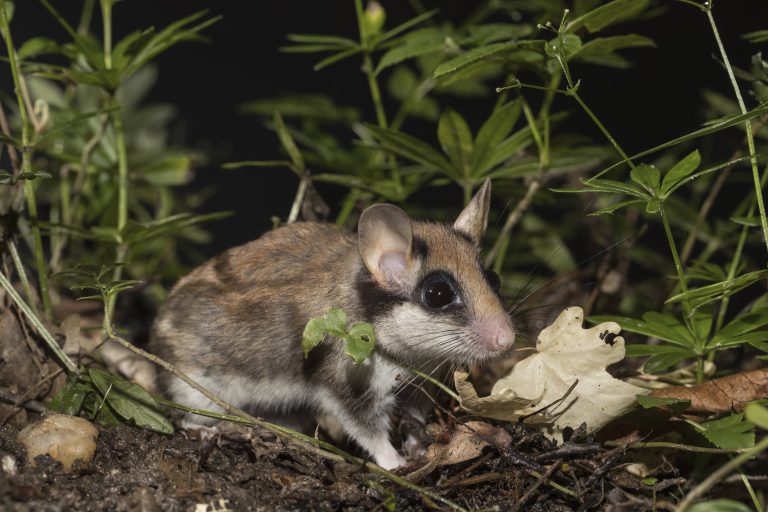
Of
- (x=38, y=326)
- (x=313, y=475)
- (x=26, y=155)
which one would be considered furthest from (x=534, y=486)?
(x=26, y=155)

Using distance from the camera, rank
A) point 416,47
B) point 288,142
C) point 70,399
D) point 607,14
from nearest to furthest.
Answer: point 70,399 → point 607,14 → point 416,47 → point 288,142

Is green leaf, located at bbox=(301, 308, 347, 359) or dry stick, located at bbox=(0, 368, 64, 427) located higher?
green leaf, located at bbox=(301, 308, 347, 359)

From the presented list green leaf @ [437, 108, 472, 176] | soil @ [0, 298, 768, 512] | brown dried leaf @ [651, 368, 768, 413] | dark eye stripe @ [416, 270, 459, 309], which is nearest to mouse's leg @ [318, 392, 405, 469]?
soil @ [0, 298, 768, 512]

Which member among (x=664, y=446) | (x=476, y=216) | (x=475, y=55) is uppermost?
(x=475, y=55)

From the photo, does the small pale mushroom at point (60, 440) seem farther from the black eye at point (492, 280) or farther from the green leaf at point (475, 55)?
the green leaf at point (475, 55)

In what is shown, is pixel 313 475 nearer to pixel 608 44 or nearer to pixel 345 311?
pixel 345 311

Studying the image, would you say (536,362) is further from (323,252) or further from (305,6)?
(305,6)

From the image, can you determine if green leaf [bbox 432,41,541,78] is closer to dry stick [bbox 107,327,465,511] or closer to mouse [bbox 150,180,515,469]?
mouse [bbox 150,180,515,469]
